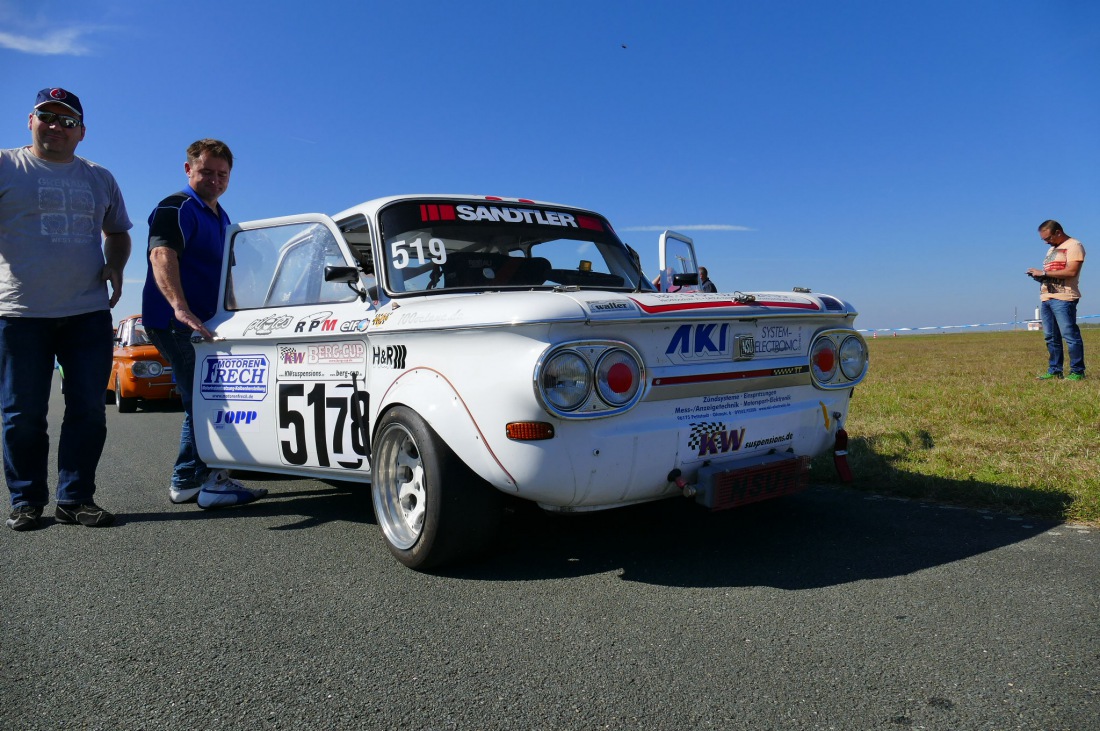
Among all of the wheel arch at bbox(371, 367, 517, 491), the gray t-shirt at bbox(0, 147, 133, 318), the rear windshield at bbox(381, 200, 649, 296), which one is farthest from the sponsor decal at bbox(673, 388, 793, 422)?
the gray t-shirt at bbox(0, 147, 133, 318)

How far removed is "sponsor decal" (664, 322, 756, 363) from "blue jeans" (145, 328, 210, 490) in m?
2.93

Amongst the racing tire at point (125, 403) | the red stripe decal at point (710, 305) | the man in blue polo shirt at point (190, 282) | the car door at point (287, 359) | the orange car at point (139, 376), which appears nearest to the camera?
the red stripe decal at point (710, 305)

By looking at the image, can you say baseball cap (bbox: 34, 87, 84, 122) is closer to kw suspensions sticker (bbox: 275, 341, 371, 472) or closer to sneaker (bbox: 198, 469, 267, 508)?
kw suspensions sticker (bbox: 275, 341, 371, 472)

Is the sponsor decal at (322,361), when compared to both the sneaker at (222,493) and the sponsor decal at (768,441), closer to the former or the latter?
the sneaker at (222,493)

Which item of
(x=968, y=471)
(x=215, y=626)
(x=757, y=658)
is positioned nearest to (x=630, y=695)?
(x=757, y=658)

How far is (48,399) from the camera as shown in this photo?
4.08 m

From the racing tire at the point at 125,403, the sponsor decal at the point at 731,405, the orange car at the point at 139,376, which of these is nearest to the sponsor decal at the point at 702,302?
the sponsor decal at the point at 731,405

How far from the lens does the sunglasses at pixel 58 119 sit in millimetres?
3996

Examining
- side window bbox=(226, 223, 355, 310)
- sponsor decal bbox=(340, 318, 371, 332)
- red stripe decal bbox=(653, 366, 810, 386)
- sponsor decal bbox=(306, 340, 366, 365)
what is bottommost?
red stripe decal bbox=(653, 366, 810, 386)

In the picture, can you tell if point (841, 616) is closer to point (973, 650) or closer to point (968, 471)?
point (973, 650)

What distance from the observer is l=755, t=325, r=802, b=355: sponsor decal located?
3.26m

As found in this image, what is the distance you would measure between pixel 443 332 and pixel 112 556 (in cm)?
188

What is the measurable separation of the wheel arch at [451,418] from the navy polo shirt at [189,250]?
2026 mm

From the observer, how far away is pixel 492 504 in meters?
3.04
